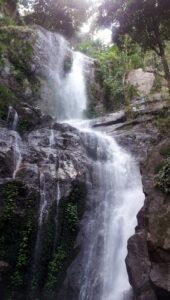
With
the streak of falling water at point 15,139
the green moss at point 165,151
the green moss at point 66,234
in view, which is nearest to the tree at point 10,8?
the streak of falling water at point 15,139

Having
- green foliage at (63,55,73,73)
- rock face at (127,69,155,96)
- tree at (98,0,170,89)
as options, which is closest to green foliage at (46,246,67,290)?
tree at (98,0,170,89)

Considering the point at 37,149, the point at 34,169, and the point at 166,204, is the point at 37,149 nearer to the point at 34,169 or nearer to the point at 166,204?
the point at 34,169

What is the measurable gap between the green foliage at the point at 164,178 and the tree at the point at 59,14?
18056 mm

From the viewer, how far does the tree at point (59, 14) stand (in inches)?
981

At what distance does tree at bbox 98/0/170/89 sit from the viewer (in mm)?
12750

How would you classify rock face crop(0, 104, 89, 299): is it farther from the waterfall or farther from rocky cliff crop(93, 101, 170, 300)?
the waterfall

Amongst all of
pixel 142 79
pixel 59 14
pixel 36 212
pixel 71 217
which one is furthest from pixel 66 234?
pixel 59 14

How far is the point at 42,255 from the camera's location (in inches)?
455

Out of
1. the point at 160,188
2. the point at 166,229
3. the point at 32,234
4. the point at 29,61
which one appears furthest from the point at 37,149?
the point at 29,61

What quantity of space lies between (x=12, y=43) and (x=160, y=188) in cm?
1258

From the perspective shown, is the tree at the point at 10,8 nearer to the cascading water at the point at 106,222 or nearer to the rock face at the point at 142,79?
the rock face at the point at 142,79

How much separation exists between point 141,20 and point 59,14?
13673 mm

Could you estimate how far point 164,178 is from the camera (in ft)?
31.0

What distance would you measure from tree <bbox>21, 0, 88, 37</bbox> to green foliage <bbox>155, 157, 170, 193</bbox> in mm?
18056
